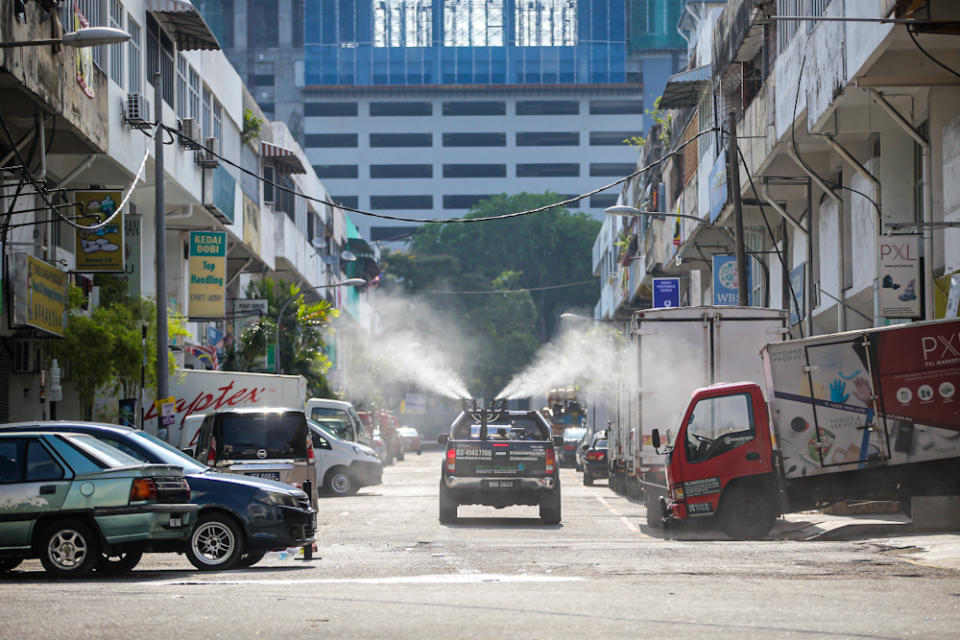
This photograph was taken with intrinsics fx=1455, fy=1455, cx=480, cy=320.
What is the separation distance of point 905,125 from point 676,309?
455 centimetres

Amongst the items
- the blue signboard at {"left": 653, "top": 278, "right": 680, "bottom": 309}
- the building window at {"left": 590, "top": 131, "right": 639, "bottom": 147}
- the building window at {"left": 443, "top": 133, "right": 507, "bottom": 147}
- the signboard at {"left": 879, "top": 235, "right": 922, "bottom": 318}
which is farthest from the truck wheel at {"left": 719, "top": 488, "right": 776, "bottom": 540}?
the building window at {"left": 443, "top": 133, "right": 507, "bottom": 147}

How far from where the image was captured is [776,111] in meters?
27.5

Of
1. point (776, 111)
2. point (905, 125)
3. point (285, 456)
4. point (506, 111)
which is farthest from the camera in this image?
point (506, 111)

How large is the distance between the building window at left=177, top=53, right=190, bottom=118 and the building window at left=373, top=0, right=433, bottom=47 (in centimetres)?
8786

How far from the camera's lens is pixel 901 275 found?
22.6m

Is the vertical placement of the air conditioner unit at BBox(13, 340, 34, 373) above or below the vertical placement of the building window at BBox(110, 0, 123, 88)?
below

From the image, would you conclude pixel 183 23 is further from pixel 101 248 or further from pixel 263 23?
pixel 263 23

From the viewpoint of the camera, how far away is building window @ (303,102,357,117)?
4776 inches

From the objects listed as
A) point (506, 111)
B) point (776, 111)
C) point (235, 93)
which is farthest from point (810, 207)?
point (506, 111)

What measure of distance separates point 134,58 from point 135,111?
6.44 feet

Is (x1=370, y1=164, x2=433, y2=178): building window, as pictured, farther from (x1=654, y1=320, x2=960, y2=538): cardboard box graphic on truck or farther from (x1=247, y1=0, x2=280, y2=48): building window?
(x1=654, y1=320, x2=960, y2=538): cardboard box graphic on truck

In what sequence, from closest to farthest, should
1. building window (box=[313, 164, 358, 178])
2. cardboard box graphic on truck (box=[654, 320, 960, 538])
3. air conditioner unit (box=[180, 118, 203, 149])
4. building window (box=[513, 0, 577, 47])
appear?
cardboard box graphic on truck (box=[654, 320, 960, 538]) < air conditioner unit (box=[180, 118, 203, 149]) < building window (box=[313, 164, 358, 178]) < building window (box=[513, 0, 577, 47])

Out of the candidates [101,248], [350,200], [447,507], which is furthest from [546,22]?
[447,507]

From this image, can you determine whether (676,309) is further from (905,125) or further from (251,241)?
(251,241)
